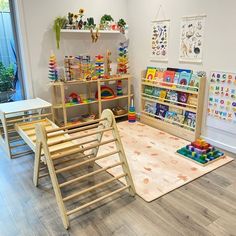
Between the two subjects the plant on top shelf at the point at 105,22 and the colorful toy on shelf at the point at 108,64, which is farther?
the colorful toy on shelf at the point at 108,64

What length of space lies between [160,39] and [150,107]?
1074 mm

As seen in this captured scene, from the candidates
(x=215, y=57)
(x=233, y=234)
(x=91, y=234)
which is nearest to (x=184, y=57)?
(x=215, y=57)

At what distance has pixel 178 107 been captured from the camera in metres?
3.47

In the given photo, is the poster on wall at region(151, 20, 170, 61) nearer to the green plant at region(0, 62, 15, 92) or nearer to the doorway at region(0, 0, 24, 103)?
the doorway at region(0, 0, 24, 103)

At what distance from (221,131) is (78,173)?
1.87 meters

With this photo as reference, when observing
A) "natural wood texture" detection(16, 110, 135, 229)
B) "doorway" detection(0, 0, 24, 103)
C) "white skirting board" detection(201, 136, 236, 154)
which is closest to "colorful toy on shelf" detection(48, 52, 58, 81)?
Result: "doorway" detection(0, 0, 24, 103)

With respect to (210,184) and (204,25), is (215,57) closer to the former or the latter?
(204,25)

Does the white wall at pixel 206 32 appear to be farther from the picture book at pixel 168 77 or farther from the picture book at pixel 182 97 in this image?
the picture book at pixel 182 97

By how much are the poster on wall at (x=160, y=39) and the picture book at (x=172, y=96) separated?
520 mm

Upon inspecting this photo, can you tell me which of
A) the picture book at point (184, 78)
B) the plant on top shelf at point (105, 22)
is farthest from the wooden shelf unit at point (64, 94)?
the picture book at point (184, 78)

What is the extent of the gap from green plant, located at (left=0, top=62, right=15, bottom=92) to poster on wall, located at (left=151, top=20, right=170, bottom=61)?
220cm

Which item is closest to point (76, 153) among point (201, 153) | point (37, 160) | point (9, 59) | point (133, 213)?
point (37, 160)

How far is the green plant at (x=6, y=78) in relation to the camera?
11.8 ft

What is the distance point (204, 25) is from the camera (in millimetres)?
3072
